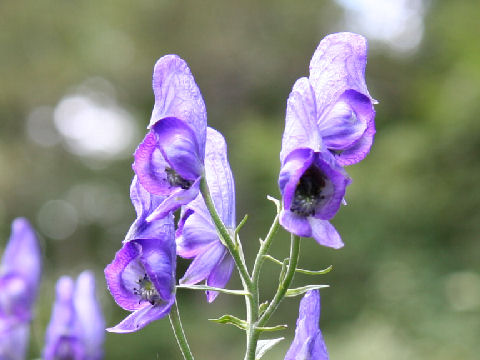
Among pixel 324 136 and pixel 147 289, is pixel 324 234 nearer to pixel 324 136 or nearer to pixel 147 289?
pixel 324 136

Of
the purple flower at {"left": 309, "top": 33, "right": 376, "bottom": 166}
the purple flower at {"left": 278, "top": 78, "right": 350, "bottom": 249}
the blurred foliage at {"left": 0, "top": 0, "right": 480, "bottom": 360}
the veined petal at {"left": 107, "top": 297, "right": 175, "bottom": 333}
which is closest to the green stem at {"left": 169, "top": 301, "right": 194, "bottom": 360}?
the veined petal at {"left": 107, "top": 297, "right": 175, "bottom": 333}

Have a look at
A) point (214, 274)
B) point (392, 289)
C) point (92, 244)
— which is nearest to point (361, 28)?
point (392, 289)

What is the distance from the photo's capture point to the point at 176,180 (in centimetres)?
121

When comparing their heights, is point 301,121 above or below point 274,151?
below

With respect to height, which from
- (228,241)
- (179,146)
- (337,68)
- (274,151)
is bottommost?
(228,241)

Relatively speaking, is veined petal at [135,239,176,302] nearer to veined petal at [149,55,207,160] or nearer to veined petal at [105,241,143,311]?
veined petal at [105,241,143,311]

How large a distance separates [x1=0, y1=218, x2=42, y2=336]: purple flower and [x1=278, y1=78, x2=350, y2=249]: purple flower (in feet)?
5.43

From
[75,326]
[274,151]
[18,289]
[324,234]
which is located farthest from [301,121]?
[274,151]

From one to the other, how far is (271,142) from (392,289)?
10.1 feet

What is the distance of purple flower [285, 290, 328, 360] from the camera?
1.24 m

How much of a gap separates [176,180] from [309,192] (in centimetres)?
22

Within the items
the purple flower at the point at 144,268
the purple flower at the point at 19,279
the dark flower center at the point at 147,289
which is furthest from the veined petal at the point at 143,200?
the purple flower at the point at 19,279

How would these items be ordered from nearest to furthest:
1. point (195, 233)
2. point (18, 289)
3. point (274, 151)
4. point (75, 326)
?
point (195, 233)
point (75, 326)
point (18, 289)
point (274, 151)

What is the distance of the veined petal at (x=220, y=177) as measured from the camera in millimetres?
1361
